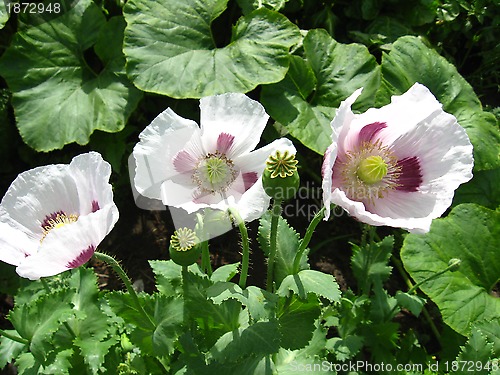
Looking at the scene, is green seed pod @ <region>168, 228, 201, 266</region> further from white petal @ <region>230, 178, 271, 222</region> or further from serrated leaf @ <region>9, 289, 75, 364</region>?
serrated leaf @ <region>9, 289, 75, 364</region>

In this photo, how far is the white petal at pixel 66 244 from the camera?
4.50 feet

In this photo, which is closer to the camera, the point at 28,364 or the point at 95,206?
the point at 95,206

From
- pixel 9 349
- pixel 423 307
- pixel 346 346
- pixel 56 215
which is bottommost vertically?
pixel 423 307

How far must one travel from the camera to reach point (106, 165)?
58.6 inches

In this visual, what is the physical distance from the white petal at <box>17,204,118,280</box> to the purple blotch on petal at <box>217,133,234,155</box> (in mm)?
409

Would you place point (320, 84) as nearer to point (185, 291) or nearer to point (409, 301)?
point (409, 301)

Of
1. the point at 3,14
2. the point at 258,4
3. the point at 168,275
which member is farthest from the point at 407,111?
the point at 3,14

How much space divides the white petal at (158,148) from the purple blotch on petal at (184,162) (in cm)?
3

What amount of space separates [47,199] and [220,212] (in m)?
0.51

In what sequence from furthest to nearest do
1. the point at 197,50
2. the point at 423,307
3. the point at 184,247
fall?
the point at 197,50 < the point at 423,307 < the point at 184,247

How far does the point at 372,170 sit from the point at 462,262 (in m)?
1.11

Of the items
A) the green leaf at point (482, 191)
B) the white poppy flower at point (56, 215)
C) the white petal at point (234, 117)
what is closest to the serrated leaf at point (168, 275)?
the white poppy flower at point (56, 215)

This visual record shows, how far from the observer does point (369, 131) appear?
1636 millimetres

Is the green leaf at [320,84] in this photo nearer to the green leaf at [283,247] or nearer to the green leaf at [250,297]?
the green leaf at [283,247]
